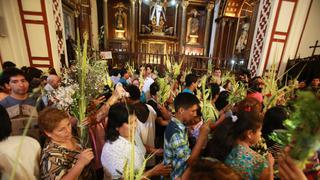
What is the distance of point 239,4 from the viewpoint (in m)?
9.19

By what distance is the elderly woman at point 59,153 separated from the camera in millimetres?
1127

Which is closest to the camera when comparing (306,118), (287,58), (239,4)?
(306,118)

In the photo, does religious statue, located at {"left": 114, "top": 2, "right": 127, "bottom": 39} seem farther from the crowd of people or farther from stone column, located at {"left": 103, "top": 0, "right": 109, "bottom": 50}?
the crowd of people

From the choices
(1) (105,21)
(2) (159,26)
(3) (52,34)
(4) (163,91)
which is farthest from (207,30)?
(4) (163,91)

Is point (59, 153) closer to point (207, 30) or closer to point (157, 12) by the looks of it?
point (157, 12)

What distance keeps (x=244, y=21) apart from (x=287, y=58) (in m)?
4.52

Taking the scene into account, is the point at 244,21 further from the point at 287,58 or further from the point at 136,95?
the point at 136,95

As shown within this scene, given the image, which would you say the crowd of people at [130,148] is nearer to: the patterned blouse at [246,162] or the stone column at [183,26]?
the patterned blouse at [246,162]

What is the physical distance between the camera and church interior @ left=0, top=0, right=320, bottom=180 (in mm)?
1086

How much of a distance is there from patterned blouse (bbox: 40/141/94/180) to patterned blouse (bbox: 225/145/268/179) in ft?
3.63

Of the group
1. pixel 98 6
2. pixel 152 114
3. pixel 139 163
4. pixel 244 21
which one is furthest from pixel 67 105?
pixel 98 6

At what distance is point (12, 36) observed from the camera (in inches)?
187

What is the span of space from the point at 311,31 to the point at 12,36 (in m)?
9.59

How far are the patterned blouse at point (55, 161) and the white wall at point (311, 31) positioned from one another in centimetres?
752
